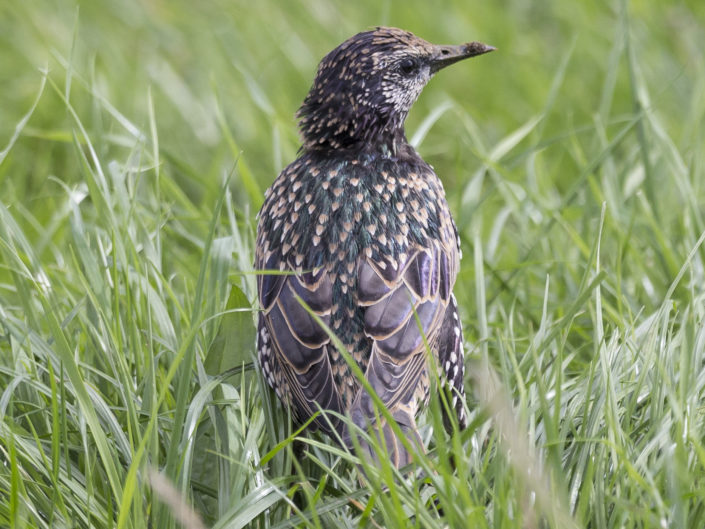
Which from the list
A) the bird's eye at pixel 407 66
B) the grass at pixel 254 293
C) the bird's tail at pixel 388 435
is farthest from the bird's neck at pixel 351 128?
the bird's tail at pixel 388 435

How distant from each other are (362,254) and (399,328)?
0.85 feet

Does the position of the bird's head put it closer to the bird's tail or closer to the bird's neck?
the bird's neck

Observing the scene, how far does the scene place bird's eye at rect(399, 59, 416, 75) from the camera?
3396 millimetres

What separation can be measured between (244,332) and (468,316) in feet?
3.58

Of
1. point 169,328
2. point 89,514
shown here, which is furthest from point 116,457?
point 169,328

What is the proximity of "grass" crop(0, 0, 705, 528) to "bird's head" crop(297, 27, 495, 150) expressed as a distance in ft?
1.61

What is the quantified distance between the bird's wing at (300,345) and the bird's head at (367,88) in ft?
1.95

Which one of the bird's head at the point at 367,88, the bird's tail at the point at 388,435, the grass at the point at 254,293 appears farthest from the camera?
the bird's head at the point at 367,88

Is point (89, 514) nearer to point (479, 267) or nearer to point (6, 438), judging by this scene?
point (6, 438)

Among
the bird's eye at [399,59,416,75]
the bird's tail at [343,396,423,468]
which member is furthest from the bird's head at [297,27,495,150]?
the bird's tail at [343,396,423,468]

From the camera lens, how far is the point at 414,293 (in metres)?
3.00

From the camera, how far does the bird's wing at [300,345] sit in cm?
294

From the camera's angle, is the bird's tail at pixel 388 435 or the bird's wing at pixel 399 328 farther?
the bird's wing at pixel 399 328

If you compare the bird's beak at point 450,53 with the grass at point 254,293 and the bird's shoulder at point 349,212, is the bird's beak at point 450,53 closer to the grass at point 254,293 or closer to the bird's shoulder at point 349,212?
the bird's shoulder at point 349,212
